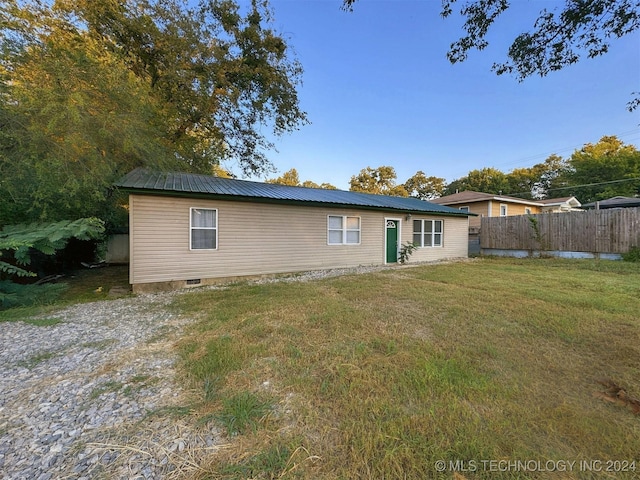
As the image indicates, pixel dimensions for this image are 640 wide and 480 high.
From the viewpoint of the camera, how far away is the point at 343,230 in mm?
10234

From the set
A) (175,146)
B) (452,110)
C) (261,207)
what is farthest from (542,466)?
(452,110)

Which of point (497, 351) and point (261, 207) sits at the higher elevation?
point (261, 207)

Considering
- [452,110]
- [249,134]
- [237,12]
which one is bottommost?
[249,134]

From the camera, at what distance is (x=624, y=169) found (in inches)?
988

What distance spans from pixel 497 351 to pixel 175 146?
1253 centimetres

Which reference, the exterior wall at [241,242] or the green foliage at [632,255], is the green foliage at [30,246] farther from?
the green foliage at [632,255]

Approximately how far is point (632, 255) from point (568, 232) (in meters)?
2.16

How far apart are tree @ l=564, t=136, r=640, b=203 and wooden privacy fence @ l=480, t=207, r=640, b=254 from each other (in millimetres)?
19791

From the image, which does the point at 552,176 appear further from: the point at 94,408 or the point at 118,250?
the point at 94,408

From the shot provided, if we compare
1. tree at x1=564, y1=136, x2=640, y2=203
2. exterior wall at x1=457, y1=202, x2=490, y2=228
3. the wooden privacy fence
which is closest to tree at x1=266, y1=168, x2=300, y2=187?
exterior wall at x1=457, y1=202, x2=490, y2=228

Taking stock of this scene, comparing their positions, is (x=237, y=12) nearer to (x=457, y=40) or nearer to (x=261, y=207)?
(x=261, y=207)

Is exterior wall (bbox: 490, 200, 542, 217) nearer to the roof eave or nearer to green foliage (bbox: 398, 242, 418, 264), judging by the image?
the roof eave

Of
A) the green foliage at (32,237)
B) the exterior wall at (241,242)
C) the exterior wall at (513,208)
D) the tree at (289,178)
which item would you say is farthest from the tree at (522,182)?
the green foliage at (32,237)

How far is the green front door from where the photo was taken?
11.4m
